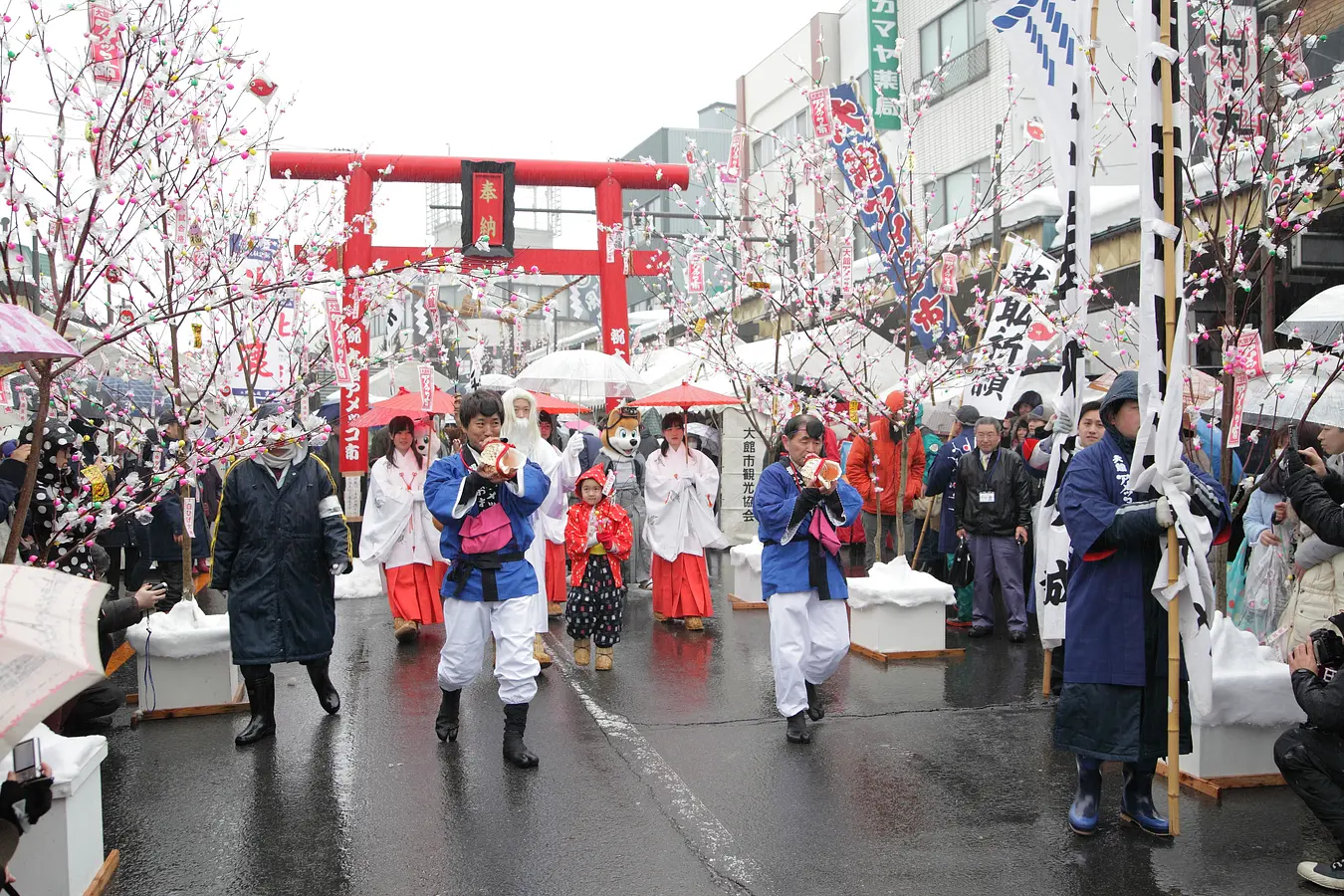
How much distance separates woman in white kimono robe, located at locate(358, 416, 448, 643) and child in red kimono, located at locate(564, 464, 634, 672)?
185 centimetres

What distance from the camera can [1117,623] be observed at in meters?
4.68

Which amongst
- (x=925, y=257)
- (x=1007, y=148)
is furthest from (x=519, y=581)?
(x=1007, y=148)

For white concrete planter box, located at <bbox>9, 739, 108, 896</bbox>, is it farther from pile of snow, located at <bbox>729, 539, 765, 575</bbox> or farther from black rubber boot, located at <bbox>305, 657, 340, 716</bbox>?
pile of snow, located at <bbox>729, 539, 765, 575</bbox>

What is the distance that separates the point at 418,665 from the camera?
881 cm

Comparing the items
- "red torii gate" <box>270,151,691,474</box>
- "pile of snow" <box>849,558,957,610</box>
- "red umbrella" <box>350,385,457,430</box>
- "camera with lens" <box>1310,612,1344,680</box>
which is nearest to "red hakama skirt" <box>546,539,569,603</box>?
"red umbrella" <box>350,385,457,430</box>

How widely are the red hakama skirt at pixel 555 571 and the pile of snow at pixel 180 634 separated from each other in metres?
3.94

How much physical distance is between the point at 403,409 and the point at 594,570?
3.97 m

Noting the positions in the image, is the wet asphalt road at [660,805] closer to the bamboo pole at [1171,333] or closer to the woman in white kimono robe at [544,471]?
the bamboo pole at [1171,333]

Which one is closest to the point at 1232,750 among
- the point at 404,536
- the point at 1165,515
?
the point at 1165,515

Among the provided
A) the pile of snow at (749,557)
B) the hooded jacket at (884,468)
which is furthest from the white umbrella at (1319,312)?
the pile of snow at (749,557)

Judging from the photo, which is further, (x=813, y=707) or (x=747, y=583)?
(x=747, y=583)

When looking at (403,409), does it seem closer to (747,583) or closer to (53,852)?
A: (747,583)

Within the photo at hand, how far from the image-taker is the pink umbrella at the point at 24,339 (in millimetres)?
3490

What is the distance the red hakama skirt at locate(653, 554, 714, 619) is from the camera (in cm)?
1046
